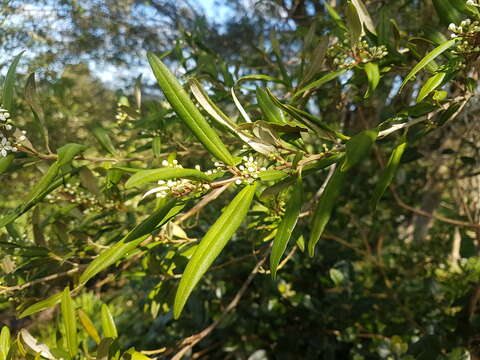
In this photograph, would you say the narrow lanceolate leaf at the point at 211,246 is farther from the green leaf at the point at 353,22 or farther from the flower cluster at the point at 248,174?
the green leaf at the point at 353,22

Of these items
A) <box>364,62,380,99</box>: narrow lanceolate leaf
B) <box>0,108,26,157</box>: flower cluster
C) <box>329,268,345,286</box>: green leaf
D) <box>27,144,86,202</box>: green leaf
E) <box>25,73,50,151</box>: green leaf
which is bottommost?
<box>329,268,345,286</box>: green leaf

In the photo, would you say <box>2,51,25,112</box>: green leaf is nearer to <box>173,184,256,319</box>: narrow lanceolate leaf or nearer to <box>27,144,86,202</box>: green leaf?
<box>27,144,86,202</box>: green leaf

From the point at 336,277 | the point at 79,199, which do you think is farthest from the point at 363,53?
the point at 336,277

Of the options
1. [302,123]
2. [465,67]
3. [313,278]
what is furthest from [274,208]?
[313,278]

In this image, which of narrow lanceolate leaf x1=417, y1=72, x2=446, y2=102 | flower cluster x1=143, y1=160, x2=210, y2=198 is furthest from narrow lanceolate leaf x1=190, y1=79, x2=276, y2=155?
narrow lanceolate leaf x1=417, y1=72, x2=446, y2=102

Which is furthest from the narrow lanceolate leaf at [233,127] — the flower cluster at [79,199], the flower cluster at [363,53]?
the flower cluster at [79,199]

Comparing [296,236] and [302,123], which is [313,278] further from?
[302,123]

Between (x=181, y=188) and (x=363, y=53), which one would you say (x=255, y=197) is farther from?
(x=363, y=53)
